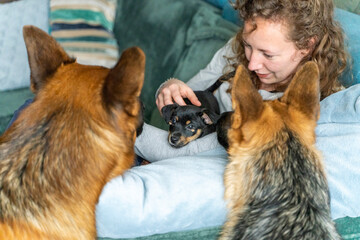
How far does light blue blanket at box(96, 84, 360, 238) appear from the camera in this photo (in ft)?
4.58

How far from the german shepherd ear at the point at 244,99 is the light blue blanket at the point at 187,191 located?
0.25 m

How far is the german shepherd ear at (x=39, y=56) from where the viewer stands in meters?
1.42

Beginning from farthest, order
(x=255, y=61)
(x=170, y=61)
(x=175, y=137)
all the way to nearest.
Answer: (x=170, y=61)
(x=175, y=137)
(x=255, y=61)

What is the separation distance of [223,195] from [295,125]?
1.27 ft

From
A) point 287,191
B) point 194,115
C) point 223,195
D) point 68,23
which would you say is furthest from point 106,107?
point 68,23

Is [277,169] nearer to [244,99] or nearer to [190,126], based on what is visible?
[244,99]

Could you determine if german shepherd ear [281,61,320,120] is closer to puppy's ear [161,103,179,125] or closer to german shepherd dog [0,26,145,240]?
german shepherd dog [0,26,145,240]

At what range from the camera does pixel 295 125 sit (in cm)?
148

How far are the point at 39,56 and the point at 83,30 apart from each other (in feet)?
6.34

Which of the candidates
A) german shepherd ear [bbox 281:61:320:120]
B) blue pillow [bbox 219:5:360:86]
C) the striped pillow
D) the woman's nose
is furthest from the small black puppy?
the striped pillow

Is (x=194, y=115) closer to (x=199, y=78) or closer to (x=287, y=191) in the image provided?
(x=199, y=78)

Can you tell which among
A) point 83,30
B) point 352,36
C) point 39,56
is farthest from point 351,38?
point 83,30

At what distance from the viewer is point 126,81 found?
1.24m

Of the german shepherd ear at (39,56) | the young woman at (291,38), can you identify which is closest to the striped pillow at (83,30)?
the young woman at (291,38)
